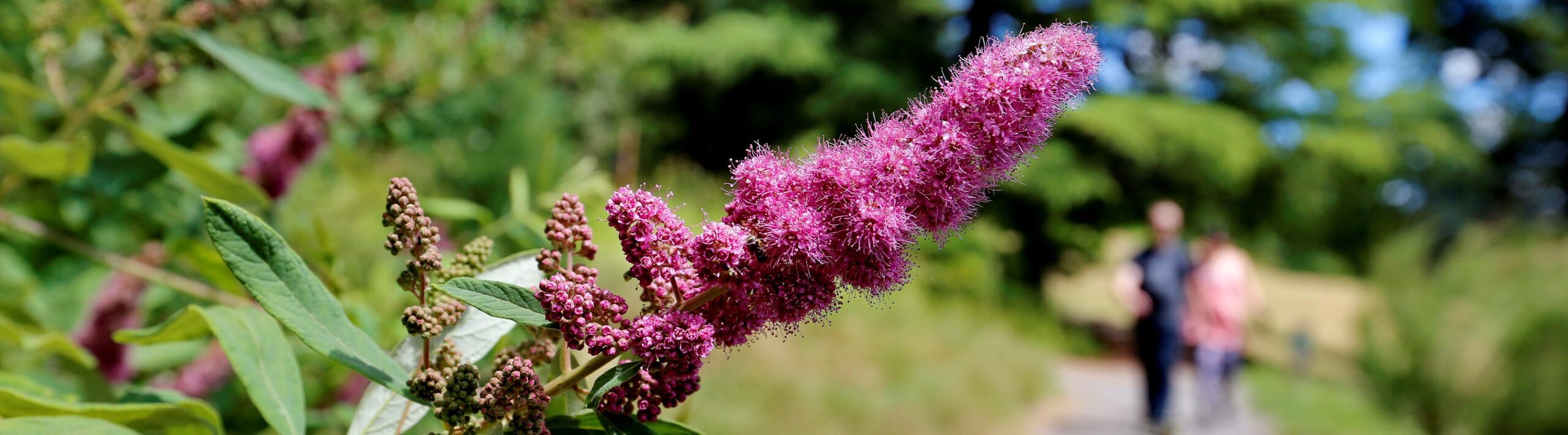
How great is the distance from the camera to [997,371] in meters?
8.79

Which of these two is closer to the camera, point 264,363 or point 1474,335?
point 264,363

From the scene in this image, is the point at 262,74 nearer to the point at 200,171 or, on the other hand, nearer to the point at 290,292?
the point at 200,171

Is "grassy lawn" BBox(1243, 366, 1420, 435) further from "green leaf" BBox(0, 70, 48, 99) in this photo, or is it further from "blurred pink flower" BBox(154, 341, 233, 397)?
"green leaf" BBox(0, 70, 48, 99)

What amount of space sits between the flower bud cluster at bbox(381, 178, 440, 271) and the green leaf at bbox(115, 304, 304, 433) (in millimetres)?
189

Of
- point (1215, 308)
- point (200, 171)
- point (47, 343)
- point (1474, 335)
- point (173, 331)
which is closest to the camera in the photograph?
point (173, 331)

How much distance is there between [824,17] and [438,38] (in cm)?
1200

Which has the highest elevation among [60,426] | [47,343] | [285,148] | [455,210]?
[285,148]

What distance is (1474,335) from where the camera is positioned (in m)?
7.46

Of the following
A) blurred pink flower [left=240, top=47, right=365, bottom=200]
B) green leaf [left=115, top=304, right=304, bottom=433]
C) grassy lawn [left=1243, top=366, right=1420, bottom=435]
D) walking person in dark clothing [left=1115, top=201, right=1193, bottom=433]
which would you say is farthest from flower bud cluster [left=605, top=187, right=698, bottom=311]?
grassy lawn [left=1243, top=366, right=1420, bottom=435]

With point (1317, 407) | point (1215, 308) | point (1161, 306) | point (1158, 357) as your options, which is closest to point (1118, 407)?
point (1317, 407)

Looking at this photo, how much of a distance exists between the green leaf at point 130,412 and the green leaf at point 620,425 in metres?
0.39

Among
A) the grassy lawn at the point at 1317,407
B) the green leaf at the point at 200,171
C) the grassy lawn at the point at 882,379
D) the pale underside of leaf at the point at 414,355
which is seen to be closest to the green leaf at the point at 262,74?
the green leaf at the point at 200,171

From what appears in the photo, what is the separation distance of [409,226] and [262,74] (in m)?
0.75

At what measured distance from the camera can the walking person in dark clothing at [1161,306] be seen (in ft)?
20.1
